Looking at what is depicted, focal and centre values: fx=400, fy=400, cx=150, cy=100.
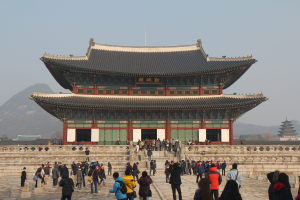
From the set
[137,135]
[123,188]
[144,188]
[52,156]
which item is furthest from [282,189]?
[137,135]

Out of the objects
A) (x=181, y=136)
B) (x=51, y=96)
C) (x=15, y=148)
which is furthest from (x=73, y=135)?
(x=181, y=136)

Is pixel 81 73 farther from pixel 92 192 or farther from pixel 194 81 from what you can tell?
pixel 92 192

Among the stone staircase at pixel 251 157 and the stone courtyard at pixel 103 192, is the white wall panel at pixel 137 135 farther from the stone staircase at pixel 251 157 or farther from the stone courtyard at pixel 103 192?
the stone courtyard at pixel 103 192

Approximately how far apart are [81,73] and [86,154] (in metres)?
14.4

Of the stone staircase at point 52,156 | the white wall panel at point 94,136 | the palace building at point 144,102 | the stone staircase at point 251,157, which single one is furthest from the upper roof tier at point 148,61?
the stone staircase at point 251,157

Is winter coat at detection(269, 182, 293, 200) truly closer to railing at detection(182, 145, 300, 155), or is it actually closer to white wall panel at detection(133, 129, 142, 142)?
railing at detection(182, 145, 300, 155)

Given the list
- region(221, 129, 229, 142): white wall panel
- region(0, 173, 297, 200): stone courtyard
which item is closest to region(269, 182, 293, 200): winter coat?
region(0, 173, 297, 200): stone courtyard

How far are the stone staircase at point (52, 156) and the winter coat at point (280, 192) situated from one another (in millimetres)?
23715

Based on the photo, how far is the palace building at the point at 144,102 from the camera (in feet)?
151

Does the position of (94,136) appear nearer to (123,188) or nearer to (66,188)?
A: (66,188)

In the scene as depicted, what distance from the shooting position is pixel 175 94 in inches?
1957

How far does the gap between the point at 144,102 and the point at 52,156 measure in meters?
15.5

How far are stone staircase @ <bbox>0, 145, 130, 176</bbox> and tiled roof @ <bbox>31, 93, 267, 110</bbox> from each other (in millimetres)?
7016

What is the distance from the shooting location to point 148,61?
5475cm
